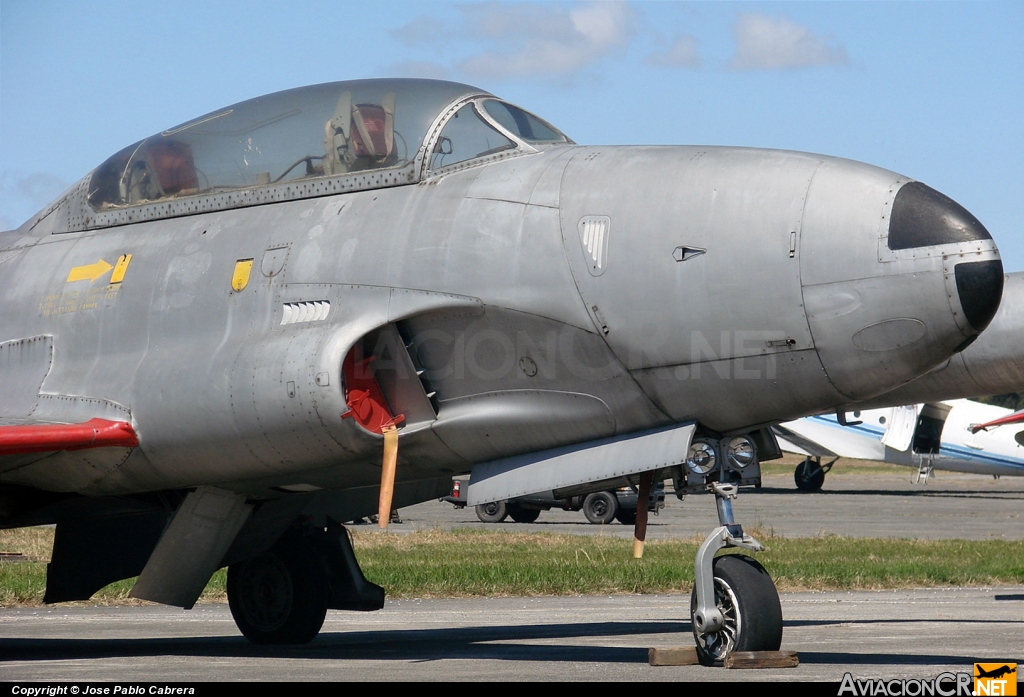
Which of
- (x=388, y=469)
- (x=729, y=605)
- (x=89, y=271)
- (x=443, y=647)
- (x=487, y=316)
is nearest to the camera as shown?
(x=729, y=605)

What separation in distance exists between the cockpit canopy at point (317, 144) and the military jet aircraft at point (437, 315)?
0.02 meters

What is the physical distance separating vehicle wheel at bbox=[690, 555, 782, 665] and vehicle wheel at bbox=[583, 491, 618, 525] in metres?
21.8

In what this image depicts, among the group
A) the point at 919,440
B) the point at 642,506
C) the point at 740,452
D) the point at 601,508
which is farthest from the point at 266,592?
the point at 919,440

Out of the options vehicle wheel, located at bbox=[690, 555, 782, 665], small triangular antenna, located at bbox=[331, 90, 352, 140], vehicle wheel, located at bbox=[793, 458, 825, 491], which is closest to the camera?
vehicle wheel, located at bbox=[690, 555, 782, 665]

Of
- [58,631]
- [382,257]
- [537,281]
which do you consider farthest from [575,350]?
[58,631]

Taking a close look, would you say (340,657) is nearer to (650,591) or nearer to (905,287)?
(905,287)

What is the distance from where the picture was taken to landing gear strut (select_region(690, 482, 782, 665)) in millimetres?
6957

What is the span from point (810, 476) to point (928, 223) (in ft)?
123

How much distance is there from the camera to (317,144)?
848 cm

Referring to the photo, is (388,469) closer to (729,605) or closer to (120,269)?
(729,605)

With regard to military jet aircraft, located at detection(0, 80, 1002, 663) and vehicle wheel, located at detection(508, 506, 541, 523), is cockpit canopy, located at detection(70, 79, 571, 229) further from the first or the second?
vehicle wheel, located at detection(508, 506, 541, 523)

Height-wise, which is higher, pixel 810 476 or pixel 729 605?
pixel 729 605

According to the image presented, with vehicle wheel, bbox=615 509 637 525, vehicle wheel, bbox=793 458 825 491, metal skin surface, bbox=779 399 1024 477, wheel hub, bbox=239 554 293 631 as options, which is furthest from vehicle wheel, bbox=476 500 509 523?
wheel hub, bbox=239 554 293 631

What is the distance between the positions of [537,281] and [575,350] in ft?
1.42
